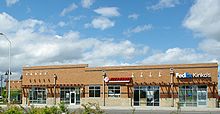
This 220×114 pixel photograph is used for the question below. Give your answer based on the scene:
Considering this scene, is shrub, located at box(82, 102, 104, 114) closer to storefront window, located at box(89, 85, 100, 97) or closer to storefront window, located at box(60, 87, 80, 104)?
storefront window, located at box(89, 85, 100, 97)

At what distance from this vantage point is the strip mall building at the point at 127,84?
48.1 meters

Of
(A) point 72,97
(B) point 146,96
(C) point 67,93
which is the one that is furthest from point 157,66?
(C) point 67,93

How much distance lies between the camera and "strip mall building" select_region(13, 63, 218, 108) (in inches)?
1893

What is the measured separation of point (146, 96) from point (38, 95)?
1718cm

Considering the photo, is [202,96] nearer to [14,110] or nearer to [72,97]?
[72,97]

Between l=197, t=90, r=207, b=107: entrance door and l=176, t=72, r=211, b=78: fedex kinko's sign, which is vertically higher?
l=176, t=72, r=211, b=78: fedex kinko's sign

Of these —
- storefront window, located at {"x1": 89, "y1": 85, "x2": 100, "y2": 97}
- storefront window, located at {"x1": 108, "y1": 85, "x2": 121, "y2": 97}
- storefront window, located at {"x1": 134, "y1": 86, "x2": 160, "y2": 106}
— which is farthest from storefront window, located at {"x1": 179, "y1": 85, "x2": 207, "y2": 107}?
storefront window, located at {"x1": 89, "y1": 85, "x2": 100, "y2": 97}

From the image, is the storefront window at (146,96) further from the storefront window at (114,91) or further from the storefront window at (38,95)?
the storefront window at (38,95)

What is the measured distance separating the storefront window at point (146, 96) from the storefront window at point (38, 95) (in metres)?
14.5

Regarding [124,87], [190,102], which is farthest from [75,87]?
[190,102]

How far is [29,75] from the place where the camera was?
5953cm

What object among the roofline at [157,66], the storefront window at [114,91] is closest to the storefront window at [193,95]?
the roofline at [157,66]

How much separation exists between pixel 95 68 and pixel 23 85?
12830 mm

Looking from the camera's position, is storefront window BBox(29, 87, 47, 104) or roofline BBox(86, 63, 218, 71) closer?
roofline BBox(86, 63, 218, 71)
